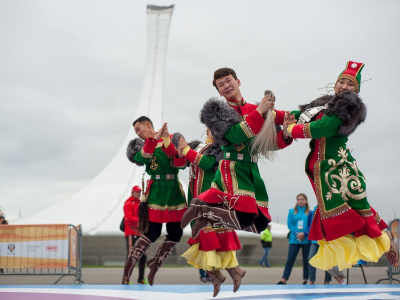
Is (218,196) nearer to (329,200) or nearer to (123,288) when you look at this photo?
(329,200)

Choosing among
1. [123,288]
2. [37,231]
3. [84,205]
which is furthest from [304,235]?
[84,205]

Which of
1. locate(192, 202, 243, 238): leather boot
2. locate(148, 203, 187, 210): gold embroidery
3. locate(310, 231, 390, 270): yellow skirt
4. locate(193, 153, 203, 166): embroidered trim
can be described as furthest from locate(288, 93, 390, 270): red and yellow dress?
locate(148, 203, 187, 210): gold embroidery

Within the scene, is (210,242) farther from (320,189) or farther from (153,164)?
(320,189)

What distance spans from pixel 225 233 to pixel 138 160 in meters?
1.39

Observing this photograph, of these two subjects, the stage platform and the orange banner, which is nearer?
the stage platform

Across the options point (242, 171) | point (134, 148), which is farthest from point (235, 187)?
point (134, 148)

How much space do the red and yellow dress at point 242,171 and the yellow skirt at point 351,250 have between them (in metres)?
0.59

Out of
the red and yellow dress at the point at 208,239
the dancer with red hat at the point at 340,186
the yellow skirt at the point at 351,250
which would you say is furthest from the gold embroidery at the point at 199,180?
the yellow skirt at the point at 351,250

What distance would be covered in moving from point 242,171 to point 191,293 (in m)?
2.05

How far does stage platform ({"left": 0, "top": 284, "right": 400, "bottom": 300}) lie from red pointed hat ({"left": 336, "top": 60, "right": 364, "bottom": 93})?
2105mm

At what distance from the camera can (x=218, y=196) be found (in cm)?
463

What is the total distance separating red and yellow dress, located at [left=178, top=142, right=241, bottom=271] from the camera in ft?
18.7

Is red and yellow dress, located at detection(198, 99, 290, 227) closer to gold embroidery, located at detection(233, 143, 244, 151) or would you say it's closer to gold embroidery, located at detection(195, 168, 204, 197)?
gold embroidery, located at detection(233, 143, 244, 151)

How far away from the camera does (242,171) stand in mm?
4742
